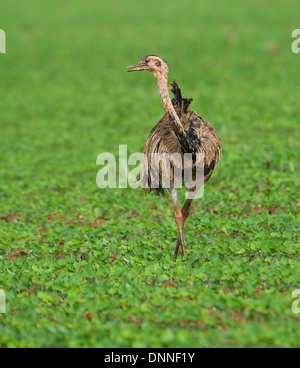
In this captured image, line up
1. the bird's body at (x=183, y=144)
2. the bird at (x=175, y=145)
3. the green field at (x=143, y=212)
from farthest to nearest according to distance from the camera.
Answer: the bird's body at (x=183, y=144)
the bird at (x=175, y=145)
the green field at (x=143, y=212)

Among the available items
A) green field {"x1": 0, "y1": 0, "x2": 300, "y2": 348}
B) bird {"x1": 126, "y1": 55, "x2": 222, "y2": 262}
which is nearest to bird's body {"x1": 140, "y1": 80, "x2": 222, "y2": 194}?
bird {"x1": 126, "y1": 55, "x2": 222, "y2": 262}

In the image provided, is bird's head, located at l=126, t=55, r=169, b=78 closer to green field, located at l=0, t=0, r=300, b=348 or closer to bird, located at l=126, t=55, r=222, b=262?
bird, located at l=126, t=55, r=222, b=262

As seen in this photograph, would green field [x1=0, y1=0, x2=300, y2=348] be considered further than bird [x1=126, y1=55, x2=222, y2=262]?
No

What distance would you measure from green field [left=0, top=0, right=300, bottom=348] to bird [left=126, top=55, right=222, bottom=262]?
2.83ft

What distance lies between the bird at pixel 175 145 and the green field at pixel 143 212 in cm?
86

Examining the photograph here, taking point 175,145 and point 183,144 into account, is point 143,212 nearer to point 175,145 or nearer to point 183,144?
point 175,145

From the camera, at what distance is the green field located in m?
5.24

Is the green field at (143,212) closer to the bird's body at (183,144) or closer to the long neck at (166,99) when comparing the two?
the bird's body at (183,144)

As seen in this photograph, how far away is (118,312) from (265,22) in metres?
24.6

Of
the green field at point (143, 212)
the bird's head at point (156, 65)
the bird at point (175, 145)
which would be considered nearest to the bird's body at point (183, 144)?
the bird at point (175, 145)

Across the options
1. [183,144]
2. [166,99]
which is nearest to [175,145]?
[183,144]

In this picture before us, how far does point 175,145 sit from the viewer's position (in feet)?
21.8

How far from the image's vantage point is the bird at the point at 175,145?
6.45 m

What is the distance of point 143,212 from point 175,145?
276 centimetres
